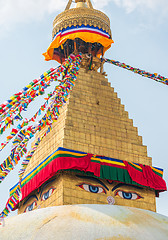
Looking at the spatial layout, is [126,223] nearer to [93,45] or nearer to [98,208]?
[98,208]

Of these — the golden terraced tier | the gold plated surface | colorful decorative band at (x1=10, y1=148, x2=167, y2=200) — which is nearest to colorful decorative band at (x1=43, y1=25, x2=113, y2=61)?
the gold plated surface

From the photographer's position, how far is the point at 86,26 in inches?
629

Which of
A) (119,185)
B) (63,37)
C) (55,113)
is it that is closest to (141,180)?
(119,185)

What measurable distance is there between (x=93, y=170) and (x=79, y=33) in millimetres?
5502

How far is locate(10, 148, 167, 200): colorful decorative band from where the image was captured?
39.9ft

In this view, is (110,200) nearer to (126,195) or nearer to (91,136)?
(126,195)

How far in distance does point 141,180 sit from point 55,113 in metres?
2.97

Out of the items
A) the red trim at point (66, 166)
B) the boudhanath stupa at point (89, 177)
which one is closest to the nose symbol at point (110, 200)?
the boudhanath stupa at point (89, 177)

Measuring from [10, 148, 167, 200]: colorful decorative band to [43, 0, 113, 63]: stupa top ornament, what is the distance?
15.7ft

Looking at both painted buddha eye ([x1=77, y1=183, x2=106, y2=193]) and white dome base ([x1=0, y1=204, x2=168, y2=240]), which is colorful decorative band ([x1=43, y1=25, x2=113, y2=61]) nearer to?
painted buddha eye ([x1=77, y1=183, x2=106, y2=193])

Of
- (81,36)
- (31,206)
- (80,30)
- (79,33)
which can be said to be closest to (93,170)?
(31,206)

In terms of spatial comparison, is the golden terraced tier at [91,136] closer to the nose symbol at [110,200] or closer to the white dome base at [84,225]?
the nose symbol at [110,200]

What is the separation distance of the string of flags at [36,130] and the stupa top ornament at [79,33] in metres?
1.02

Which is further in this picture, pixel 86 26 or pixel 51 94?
pixel 86 26
